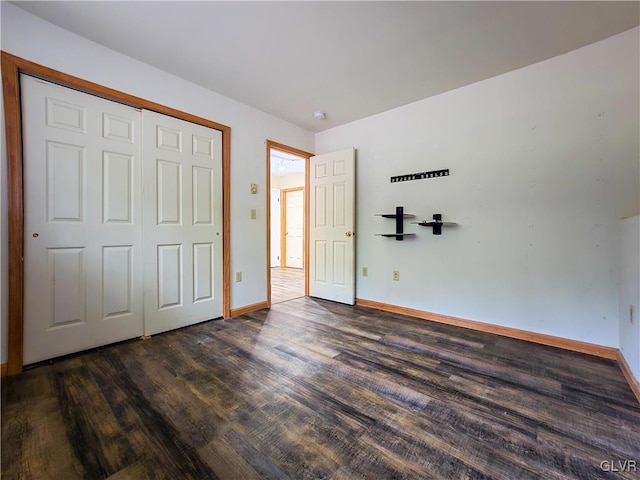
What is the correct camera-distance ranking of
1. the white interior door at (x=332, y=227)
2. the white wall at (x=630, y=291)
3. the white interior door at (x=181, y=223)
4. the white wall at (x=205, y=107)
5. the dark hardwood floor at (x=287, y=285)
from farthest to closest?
1. the dark hardwood floor at (x=287, y=285)
2. the white interior door at (x=332, y=227)
3. the white interior door at (x=181, y=223)
4. the white wall at (x=205, y=107)
5. the white wall at (x=630, y=291)

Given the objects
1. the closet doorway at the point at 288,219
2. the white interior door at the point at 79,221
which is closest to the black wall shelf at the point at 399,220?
the white interior door at the point at 79,221

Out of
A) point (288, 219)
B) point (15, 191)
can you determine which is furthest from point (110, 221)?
point (288, 219)

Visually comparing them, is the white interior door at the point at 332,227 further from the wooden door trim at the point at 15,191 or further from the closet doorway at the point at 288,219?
the wooden door trim at the point at 15,191

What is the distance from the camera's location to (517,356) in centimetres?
204

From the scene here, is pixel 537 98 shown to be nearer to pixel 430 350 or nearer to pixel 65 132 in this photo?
pixel 430 350

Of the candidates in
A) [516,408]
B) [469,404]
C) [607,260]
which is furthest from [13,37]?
[607,260]

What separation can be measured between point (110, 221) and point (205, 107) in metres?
1.39

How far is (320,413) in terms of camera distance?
1395 millimetres

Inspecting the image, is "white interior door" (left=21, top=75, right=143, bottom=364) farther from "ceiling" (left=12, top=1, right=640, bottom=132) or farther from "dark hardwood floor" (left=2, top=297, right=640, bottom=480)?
"ceiling" (left=12, top=1, right=640, bottom=132)

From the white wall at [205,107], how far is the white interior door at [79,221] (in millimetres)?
154

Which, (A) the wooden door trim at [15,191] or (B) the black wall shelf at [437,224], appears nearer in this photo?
(A) the wooden door trim at [15,191]

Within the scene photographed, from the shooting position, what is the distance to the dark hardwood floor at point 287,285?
3.80 meters

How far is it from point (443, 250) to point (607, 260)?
1.16 m

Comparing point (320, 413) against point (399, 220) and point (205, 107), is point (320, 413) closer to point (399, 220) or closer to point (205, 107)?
point (399, 220)
